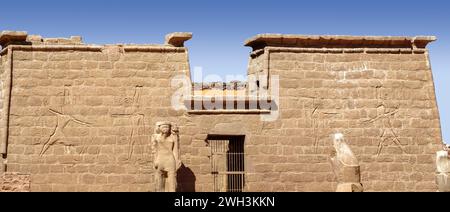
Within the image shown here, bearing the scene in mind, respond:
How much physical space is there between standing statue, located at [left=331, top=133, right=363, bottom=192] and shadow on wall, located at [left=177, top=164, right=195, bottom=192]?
3562 millimetres

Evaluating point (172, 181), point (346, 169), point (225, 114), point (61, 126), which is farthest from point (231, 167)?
point (346, 169)

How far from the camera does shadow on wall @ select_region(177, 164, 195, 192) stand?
13.5m

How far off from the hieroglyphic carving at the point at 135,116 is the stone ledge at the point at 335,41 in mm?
2955

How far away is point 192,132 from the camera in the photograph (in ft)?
45.2

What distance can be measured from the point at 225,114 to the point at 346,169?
12.0 ft

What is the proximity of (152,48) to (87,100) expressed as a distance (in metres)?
1.84

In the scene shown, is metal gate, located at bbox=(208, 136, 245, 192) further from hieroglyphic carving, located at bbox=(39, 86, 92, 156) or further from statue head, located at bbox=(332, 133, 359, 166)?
statue head, located at bbox=(332, 133, 359, 166)

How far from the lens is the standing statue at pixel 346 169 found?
36.3 feet

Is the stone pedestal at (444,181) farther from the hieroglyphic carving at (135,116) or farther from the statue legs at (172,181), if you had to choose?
the hieroglyphic carving at (135,116)

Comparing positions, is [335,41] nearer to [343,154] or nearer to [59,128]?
[343,154]

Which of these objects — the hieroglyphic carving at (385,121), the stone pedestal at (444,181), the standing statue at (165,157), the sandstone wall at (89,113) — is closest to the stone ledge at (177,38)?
the sandstone wall at (89,113)
